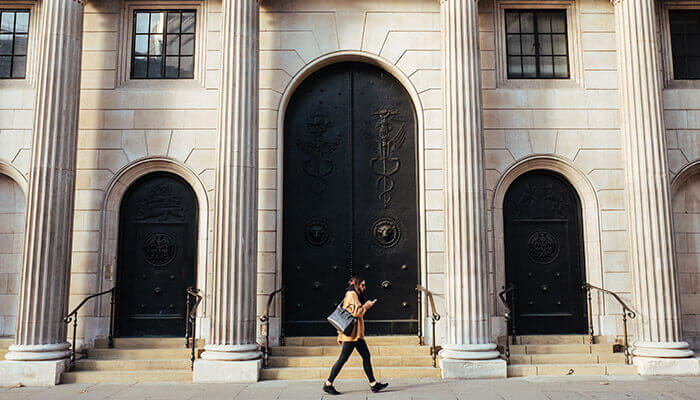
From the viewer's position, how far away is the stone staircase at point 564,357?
9.76 meters

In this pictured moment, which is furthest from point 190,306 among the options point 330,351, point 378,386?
point 378,386

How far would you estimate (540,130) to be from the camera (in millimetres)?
11562

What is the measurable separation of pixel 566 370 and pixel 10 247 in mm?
11355

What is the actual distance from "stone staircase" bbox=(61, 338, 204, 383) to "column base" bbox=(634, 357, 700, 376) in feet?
27.1

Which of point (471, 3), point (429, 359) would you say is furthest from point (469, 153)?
point (429, 359)

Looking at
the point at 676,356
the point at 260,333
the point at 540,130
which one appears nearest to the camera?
the point at 676,356

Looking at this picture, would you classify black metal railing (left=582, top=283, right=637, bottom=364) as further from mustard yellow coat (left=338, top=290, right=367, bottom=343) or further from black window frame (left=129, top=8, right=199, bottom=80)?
black window frame (left=129, top=8, right=199, bottom=80)

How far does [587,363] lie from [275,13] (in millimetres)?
9530

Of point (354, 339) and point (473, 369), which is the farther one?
point (473, 369)

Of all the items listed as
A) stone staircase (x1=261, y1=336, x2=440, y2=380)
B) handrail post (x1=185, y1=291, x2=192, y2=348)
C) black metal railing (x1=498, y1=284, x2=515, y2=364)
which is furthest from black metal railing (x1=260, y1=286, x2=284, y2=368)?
black metal railing (x1=498, y1=284, x2=515, y2=364)

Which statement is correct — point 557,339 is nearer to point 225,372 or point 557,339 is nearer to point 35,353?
point 225,372

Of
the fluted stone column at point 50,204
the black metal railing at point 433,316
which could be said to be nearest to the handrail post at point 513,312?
the black metal railing at point 433,316

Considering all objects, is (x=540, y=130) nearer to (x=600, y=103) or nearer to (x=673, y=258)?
(x=600, y=103)

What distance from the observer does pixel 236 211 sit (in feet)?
33.0
